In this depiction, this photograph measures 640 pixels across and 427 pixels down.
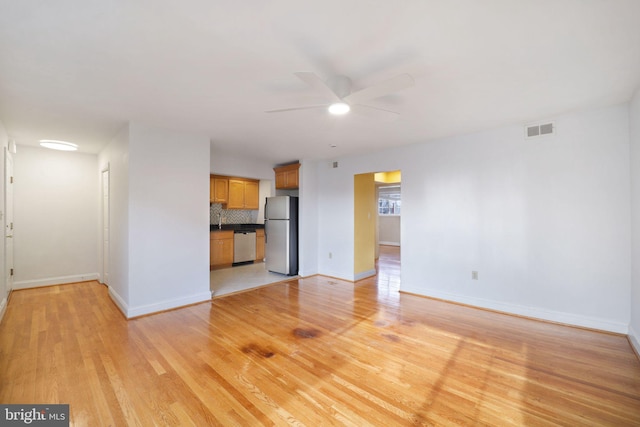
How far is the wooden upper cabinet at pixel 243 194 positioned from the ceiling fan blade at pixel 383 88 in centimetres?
483

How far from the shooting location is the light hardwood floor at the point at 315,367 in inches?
69.1

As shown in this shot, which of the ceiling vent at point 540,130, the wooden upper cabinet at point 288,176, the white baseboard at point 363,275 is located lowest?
the white baseboard at point 363,275

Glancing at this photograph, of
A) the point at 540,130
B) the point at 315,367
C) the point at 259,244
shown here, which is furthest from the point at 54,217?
the point at 540,130

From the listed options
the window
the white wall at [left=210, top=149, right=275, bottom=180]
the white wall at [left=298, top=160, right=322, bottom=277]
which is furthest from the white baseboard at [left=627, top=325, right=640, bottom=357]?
the window

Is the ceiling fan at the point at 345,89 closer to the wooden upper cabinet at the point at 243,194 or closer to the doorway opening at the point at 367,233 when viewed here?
the doorway opening at the point at 367,233

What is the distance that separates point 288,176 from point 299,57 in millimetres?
3925

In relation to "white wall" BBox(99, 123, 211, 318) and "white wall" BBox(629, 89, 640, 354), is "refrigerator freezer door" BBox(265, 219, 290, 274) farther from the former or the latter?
"white wall" BBox(629, 89, 640, 354)

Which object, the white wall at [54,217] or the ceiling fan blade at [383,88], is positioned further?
the white wall at [54,217]

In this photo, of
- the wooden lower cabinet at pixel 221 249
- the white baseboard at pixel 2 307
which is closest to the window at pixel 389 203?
the wooden lower cabinet at pixel 221 249

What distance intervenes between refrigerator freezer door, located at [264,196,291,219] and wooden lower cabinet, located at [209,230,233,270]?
1.18m

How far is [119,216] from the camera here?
373 cm

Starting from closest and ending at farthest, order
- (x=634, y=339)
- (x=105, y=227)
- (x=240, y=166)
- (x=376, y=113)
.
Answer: (x=634, y=339), (x=376, y=113), (x=105, y=227), (x=240, y=166)

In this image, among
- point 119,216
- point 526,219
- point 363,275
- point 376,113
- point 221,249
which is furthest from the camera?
point 221,249

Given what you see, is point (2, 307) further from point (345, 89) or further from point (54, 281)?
point (345, 89)
